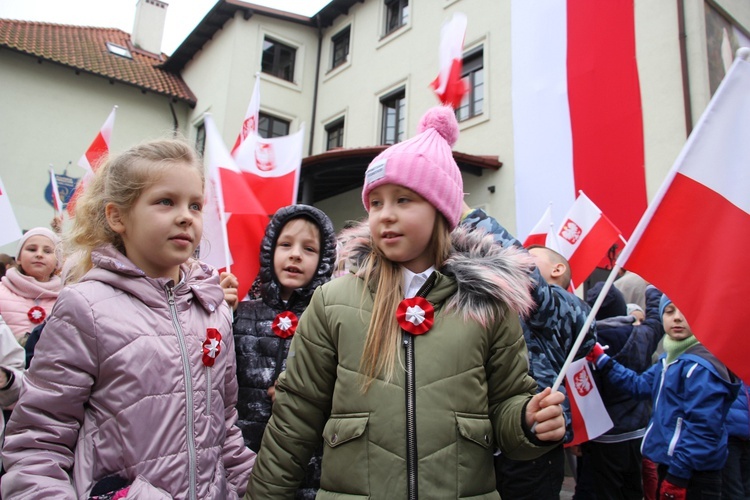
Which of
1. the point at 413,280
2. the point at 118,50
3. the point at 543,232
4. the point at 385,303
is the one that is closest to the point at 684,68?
the point at 543,232

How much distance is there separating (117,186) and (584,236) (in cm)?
353

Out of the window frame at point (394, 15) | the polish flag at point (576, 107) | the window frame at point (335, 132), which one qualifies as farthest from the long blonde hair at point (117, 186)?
the window frame at point (335, 132)

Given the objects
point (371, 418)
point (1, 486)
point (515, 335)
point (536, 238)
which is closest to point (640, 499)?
point (536, 238)

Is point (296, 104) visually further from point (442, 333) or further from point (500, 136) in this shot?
point (442, 333)

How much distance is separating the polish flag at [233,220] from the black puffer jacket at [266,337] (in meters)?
0.74

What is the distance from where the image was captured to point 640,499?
3990 mm

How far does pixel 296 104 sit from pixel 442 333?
15332 millimetres

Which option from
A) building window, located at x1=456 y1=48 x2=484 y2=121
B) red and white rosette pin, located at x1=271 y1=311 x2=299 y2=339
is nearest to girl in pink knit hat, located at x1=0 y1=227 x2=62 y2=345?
red and white rosette pin, located at x1=271 y1=311 x2=299 y2=339

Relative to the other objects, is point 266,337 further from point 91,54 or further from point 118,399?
point 91,54

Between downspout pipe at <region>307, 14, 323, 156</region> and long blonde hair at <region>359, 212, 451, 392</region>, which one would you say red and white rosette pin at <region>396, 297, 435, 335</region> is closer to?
long blonde hair at <region>359, 212, 451, 392</region>

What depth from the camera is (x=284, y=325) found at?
2.56 meters

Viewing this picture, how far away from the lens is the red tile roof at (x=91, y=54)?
50.7ft

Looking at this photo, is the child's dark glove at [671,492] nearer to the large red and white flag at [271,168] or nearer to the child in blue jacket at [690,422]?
the child in blue jacket at [690,422]

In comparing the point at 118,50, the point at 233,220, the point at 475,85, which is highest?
the point at 118,50
